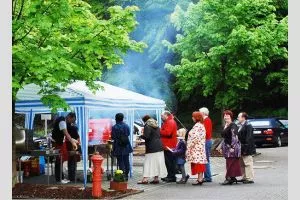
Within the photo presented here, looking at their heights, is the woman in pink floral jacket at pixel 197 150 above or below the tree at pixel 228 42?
below

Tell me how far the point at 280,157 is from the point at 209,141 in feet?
30.0

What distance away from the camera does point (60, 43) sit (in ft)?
47.4

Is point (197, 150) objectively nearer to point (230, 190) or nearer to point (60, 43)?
point (230, 190)

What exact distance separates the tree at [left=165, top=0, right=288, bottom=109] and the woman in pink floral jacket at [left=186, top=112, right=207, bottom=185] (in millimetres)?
12203

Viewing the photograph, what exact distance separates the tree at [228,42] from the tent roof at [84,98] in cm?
989

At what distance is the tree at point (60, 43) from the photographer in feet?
44.3

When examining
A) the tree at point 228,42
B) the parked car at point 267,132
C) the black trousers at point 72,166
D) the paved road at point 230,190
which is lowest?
the paved road at point 230,190

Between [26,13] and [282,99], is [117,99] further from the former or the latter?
[282,99]

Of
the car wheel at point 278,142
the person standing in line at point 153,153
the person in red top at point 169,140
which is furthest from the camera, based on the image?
the car wheel at point 278,142

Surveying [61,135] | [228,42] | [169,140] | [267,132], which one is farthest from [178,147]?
[267,132]

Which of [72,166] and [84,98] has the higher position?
[84,98]

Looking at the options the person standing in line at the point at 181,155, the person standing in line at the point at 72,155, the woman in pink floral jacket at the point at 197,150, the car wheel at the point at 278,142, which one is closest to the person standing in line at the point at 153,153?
the person standing in line at the point at 181,155

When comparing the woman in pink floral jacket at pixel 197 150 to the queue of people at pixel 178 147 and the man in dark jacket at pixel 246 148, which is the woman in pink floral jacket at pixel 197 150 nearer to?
the queue of people at pixel 178 147

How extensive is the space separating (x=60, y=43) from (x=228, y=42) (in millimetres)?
14511
